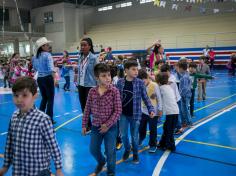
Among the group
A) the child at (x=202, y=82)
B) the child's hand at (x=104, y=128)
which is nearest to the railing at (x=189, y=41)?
the child at (x=202, y=82)

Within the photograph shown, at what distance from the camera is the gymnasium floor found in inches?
145

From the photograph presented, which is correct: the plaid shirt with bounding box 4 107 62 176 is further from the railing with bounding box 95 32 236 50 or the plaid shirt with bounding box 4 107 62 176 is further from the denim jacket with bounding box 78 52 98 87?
the railing with bounding box 95 32 236 50

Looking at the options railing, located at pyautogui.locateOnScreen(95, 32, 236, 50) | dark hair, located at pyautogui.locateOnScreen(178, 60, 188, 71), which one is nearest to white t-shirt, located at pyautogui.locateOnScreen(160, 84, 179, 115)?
dark hair, located at pyautogui.locateOnScreen(178, 60, 188, 71)

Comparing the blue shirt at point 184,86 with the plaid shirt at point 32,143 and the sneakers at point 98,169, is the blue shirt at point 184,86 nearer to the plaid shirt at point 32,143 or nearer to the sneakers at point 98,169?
the sneakers at point 98,169

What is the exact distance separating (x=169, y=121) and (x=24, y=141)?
279cm

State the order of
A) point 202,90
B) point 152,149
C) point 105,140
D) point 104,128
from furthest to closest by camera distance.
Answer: point 202,90
point 152,149
point 105,140
point 104,128

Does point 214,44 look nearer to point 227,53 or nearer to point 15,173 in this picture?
point 227,53

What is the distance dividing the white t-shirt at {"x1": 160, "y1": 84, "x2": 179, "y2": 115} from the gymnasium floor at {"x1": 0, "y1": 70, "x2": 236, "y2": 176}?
65 cm

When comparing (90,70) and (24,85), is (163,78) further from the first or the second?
(24,85)

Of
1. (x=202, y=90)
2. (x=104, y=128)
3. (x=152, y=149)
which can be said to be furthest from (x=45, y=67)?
(x=202, y=90)

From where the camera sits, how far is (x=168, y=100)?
4336mm

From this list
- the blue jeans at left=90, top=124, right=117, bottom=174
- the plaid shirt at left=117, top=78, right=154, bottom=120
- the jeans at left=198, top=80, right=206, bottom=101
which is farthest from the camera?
the jeans at left=198, top=80, right=206, bottom=101

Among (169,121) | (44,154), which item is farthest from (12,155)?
(169,121)

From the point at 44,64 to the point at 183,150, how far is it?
10.6 ft
